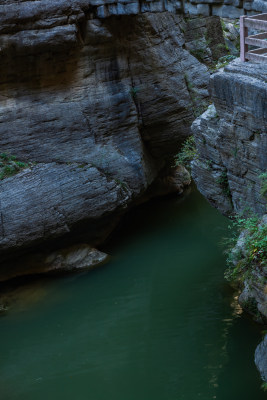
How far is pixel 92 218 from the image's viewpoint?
13.5 meters

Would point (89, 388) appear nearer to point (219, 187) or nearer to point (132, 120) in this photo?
point (219, 187)

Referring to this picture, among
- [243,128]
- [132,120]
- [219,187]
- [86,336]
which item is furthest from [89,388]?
[132,120]

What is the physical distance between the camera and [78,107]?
13.2 metres

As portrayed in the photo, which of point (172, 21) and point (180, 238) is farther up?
point (172, 21)

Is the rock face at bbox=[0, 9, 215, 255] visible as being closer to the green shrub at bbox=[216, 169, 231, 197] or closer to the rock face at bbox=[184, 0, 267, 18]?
the rock face at bbox=[184, 0, 267, 18]

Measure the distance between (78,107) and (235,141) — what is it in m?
4.50

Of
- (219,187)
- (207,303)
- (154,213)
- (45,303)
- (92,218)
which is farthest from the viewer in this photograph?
(154,213)

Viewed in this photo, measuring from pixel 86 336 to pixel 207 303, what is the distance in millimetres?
2402

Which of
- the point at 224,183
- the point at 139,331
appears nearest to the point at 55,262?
the point at 139,331

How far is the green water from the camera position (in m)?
9.61

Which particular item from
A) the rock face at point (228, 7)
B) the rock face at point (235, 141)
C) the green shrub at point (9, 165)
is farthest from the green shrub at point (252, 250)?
the green shrub at point (9, 165)

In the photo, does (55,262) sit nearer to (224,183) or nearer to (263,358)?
(224,183)

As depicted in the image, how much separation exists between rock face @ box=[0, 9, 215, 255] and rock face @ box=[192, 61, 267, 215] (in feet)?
10.3

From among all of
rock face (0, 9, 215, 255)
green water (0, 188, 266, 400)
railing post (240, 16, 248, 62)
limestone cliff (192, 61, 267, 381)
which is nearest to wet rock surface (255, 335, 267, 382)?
limestone cliff (192, 61, 267, 381)
